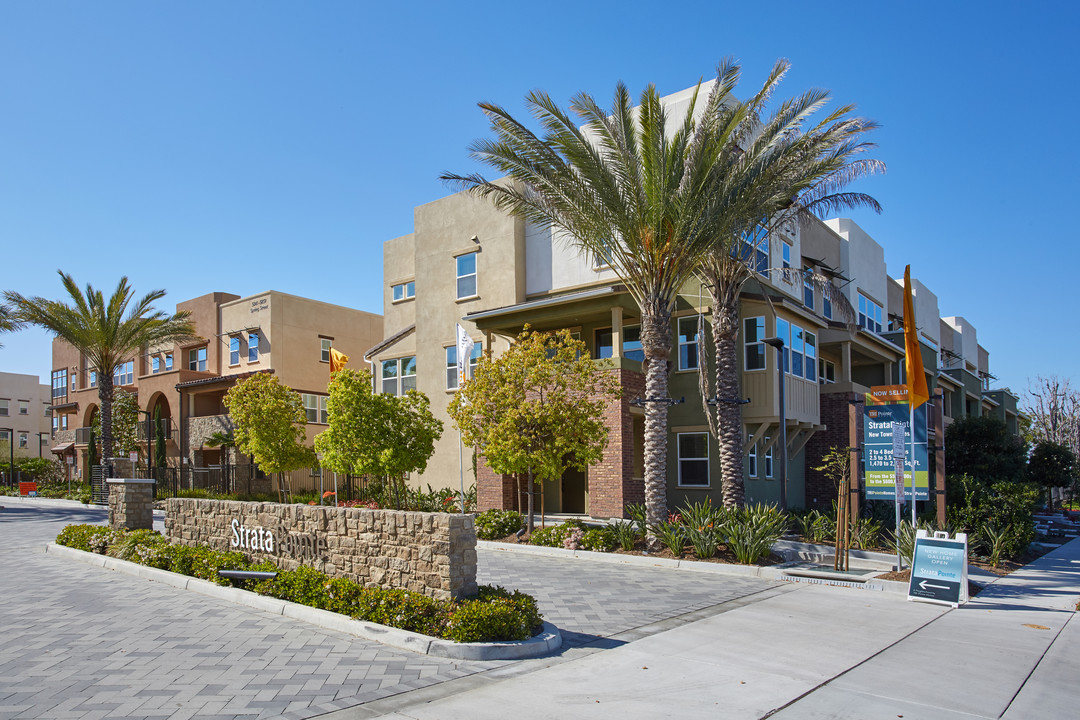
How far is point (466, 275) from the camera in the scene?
26.7 meters

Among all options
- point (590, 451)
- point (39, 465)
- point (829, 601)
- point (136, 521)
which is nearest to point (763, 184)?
point (590, 451)

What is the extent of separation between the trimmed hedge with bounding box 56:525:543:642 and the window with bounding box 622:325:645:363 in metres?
13.2

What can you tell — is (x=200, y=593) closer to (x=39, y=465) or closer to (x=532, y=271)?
(x=532, y=271)

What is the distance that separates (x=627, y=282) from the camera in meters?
17.8

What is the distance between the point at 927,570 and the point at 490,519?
10.4m

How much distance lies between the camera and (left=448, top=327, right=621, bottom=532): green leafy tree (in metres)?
17.7

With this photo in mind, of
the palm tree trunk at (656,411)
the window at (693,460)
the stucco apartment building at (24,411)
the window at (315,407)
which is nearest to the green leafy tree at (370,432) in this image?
the window at (693,460)

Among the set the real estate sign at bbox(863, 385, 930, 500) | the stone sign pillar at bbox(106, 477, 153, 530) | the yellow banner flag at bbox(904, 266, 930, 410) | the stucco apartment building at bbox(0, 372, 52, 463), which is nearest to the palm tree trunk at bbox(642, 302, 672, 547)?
the real estate sign at bbox(863, 385, 930, 500)

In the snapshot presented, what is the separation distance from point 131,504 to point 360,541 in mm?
9315

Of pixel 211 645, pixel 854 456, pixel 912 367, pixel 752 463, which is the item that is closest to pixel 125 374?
pixel 752 463

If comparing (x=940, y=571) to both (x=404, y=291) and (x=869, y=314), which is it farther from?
(x=869, y=314)

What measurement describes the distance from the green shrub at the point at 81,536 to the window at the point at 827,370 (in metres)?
22.5

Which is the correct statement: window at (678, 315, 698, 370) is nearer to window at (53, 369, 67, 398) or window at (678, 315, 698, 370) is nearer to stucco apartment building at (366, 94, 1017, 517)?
stucco apartment building at (366, 94, 1017, 517)

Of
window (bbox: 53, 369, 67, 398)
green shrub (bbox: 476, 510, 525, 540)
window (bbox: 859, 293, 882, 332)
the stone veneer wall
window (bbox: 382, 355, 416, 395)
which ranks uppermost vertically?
window (bbox: 859, 293, 882, 332)
